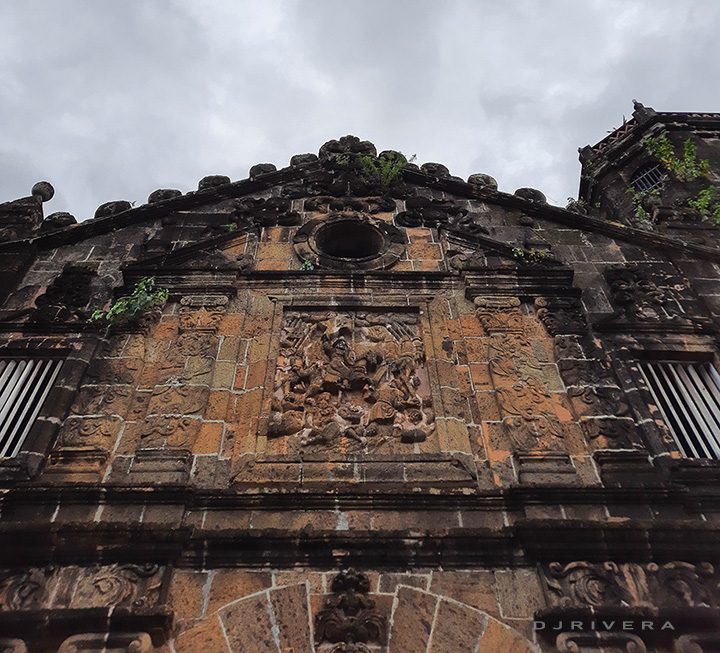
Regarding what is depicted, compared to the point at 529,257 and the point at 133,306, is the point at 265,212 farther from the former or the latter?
the point at 529,257

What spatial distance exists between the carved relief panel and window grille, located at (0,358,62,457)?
264 centimetres

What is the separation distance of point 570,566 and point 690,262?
5455 mm

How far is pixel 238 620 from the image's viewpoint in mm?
4852

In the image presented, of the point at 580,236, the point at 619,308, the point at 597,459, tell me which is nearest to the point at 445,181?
the point at 580,236

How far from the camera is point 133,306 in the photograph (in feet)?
24.5

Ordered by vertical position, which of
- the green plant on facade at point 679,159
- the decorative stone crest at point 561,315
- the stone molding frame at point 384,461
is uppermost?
→ the green plant on facade at point 679,159

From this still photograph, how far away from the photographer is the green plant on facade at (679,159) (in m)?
11.6

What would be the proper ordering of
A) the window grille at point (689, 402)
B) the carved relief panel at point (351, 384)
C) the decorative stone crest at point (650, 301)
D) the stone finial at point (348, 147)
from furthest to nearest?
the stone finial at point (348, 147), the decorative stone crest at point (650, 301), the window grille at point (689, 402), the carved relief panel at point (351, 384)

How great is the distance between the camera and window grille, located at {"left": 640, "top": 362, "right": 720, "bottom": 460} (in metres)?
6.54

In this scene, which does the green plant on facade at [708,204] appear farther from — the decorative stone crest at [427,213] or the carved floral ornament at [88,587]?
the carved floral ornament at [88,587]

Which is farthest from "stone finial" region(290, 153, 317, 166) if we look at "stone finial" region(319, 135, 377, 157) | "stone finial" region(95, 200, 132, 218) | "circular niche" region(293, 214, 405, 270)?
"stone finial" region(95, 200, 132, 218)

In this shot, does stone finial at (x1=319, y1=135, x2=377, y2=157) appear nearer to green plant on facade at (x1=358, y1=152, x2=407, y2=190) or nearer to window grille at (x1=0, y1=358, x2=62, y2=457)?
green plant on facade at (x1=358, y1=152, x2=407, y2=190)

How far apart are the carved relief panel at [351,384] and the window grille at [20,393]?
8.66 feet

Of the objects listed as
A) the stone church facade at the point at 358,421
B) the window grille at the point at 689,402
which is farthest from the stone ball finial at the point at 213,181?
the window grille at the point at 689,402
